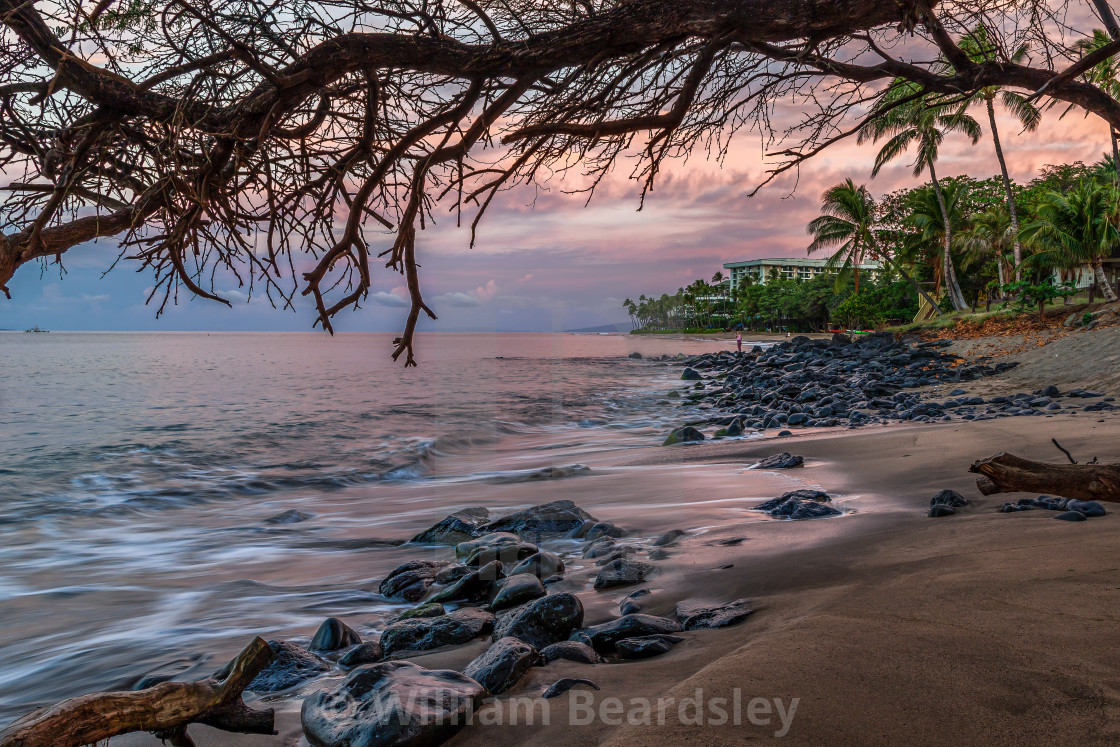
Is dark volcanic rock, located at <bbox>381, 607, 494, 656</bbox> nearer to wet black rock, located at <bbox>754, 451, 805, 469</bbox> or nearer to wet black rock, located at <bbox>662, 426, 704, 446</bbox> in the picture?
wet black rock, located at <bbox>754, 451, 805, 469</bbox>

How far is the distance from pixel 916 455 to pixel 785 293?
300ft

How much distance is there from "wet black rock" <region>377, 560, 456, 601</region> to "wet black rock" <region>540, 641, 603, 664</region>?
182cm

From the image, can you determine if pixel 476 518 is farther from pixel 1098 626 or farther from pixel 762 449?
pixel 1098 626

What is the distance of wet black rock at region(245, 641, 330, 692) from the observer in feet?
9.90

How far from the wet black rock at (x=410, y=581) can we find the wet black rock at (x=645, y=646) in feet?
6.65

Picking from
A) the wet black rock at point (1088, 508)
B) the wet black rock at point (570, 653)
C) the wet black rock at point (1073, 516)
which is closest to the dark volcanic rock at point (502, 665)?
the wet black rock at point (570, 653)

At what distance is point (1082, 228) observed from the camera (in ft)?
82.3

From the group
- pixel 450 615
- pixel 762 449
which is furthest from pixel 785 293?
pixel 450 615

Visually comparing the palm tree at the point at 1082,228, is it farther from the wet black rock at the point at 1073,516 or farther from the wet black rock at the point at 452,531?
the wet black rock at the point at 452,531

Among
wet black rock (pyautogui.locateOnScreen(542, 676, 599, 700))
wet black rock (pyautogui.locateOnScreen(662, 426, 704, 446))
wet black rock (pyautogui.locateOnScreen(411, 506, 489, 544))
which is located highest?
wet black rock (pyautogui.locateOnScreen(542, 676, 599, 700))

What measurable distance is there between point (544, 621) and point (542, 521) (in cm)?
253

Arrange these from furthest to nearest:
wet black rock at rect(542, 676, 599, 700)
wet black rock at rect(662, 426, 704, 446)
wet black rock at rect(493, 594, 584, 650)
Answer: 1. wet black rock at rect(662, 426, 704, 446)
2. wet black rock at rect(493, 594, 584, 650)
3. wet black rock at rect(542, 676, 599, 700)

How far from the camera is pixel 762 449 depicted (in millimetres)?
8664

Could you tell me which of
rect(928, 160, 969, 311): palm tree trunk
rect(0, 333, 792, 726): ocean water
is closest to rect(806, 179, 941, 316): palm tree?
rect(928, 160, 969, 311): palm tree trunk
